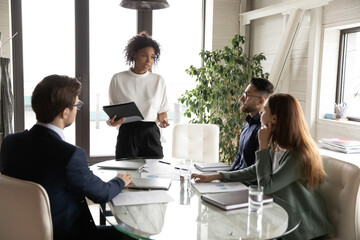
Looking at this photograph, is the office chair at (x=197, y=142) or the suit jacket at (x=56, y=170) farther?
the office chair at (x=197, y=142)

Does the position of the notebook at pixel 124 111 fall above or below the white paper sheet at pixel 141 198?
above

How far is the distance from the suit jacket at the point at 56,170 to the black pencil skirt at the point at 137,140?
118 centimetres

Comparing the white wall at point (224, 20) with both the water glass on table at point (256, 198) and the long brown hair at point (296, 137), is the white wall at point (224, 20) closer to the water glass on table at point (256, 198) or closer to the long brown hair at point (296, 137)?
the long brown hair at point (296, 137)

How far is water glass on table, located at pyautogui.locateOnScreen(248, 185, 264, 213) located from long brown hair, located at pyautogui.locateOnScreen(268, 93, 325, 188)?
0.32 metres

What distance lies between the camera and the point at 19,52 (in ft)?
13.9

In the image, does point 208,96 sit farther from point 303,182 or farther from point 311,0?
point 303,182

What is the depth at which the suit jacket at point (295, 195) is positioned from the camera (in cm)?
176

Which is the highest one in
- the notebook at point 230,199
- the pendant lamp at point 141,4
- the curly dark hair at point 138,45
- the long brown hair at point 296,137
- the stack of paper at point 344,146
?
the pendant lamp at point 141,4

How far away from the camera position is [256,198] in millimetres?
1587

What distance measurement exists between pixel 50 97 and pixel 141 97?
1373 mm

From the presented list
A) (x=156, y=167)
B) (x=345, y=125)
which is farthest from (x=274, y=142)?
(x=345, y=125)

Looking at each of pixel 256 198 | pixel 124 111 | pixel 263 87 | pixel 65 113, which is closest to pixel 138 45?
pixel 124 111

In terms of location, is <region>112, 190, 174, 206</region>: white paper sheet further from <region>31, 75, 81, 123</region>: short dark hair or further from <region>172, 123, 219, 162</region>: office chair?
<region>172, 123, 219, 162</region>: office chair

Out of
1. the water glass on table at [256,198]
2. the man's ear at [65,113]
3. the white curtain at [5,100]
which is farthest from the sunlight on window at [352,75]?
the white curtain at [5,100]
